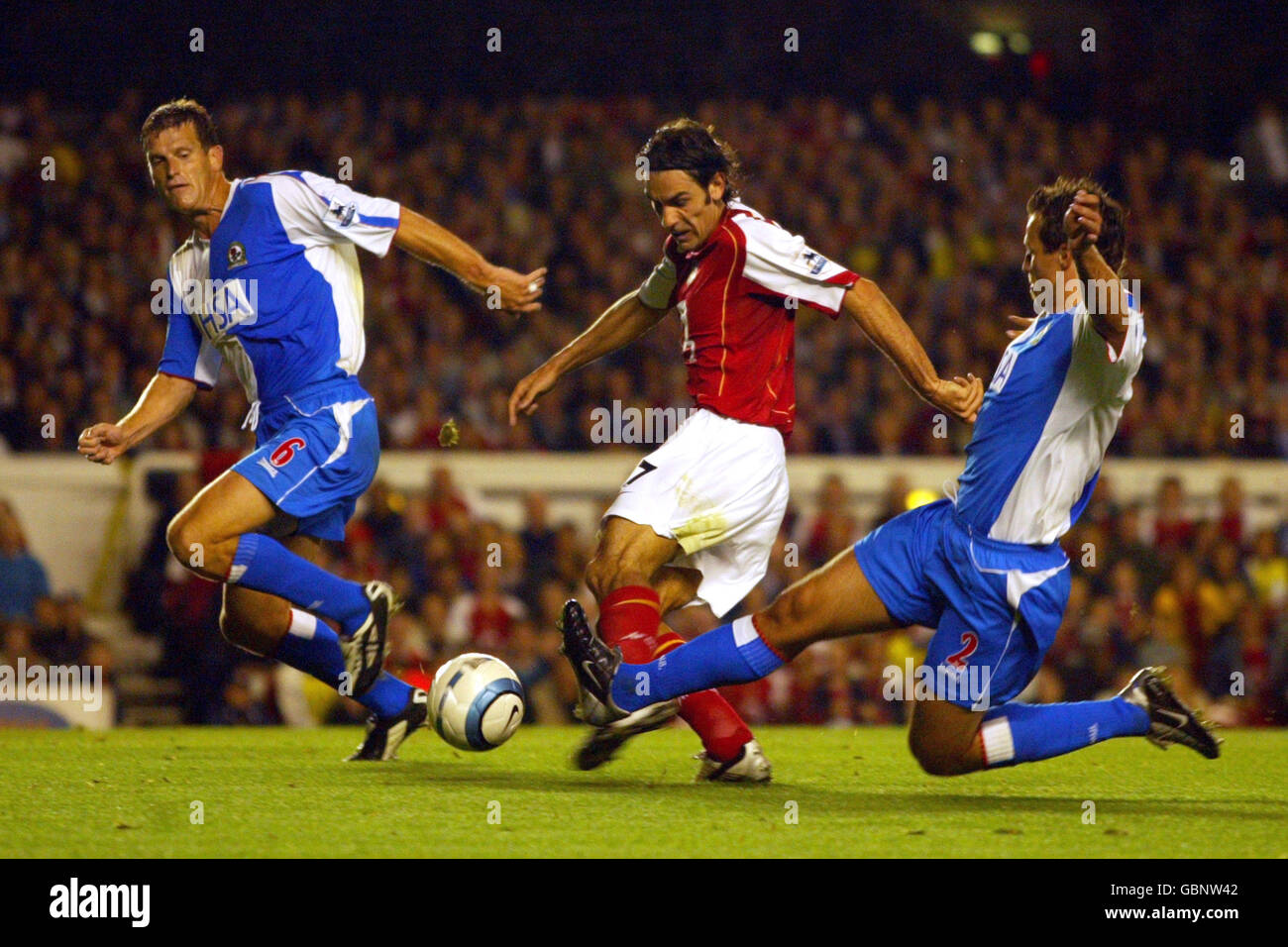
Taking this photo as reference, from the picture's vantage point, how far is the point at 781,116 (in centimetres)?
1431

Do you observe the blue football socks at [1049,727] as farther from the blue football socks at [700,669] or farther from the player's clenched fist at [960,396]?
the player's clenched fist at [960,396]

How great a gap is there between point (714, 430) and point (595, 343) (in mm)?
684

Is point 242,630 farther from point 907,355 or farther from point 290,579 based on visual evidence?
point 907,355

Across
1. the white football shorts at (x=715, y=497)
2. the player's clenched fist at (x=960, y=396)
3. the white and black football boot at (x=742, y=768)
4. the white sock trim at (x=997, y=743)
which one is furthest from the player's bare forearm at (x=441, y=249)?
the white sock trim at (x=997, y=743)

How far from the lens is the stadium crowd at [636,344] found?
9.29 meters

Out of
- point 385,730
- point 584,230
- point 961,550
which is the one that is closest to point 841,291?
point 961,550

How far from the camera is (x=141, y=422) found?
5684mm

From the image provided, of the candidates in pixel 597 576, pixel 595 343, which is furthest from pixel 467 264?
pixel 597 576

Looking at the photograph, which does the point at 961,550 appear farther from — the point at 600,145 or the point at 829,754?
the point at 600,145

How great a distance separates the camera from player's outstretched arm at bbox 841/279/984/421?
4836 millimetres

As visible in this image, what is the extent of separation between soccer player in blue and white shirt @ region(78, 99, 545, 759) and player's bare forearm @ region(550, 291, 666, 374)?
1.41 feet

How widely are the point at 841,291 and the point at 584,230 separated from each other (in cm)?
778

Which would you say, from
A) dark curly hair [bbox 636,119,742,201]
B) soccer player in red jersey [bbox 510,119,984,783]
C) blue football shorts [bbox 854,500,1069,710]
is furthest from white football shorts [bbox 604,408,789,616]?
dark curly hair [bbox 636,119,742,201]

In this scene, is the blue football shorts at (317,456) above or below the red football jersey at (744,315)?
below
